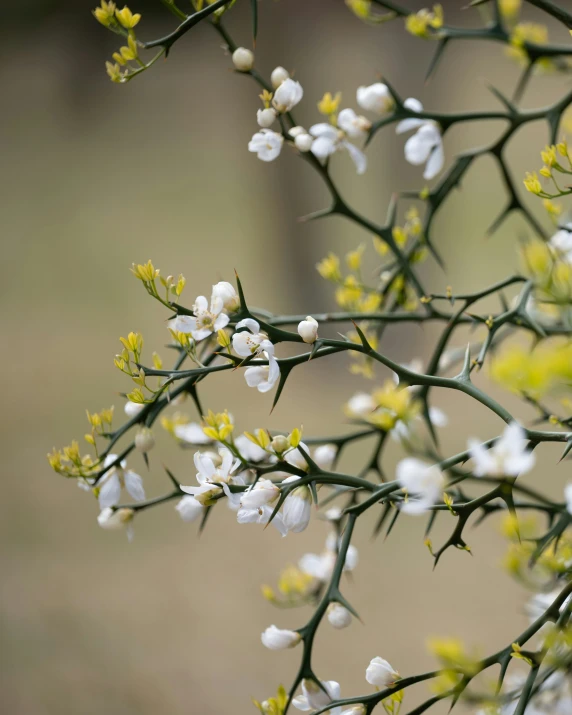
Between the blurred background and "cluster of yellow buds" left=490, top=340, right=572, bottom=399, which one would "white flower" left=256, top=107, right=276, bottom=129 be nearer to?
"cluster of yellow buds" left=490, top=340, right=572, bottom=399

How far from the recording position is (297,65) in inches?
41.2

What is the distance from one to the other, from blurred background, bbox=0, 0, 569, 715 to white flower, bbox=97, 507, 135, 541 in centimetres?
50

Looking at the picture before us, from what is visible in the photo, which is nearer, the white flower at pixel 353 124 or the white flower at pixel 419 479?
the white flower at pixel 419 479

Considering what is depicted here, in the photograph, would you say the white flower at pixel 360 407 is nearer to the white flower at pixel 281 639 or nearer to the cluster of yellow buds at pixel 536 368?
the white flower at pixel 281 639

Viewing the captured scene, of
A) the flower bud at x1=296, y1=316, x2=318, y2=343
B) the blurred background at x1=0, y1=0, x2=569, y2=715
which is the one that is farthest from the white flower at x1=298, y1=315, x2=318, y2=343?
the blurred background at x1=0, y1=0, x2=569, y2=715

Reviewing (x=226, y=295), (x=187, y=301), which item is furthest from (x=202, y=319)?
(x=187, y=301)

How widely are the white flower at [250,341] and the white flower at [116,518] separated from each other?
3.4 inches

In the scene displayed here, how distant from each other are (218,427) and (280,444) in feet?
0.06

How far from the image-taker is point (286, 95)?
26 cm

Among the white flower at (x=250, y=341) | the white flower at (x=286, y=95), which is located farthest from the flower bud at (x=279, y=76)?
the white flower at (x=250, y=341)

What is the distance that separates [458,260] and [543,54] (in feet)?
2.99

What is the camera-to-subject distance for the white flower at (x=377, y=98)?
0.29 m

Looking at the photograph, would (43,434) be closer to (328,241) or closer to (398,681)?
(328,241)

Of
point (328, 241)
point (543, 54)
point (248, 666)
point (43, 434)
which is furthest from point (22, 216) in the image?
point (543, 54)
